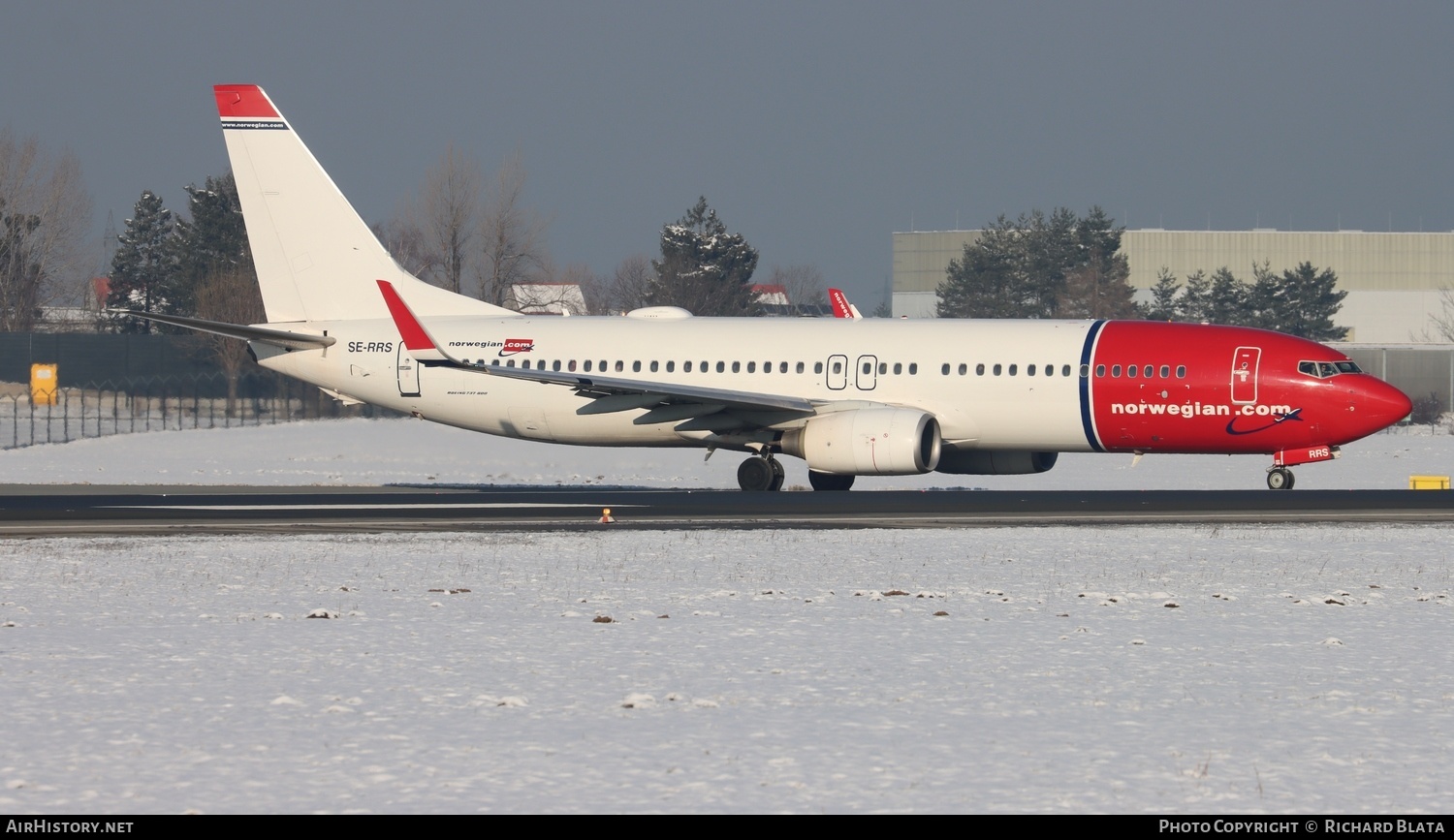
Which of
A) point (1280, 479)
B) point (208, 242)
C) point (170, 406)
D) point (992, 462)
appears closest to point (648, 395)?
point (992, 462)

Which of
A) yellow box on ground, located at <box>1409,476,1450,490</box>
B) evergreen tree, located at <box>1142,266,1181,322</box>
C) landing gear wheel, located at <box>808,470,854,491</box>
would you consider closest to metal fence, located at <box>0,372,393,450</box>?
landing gear wheel, located at <box>808,470,854,491</box>

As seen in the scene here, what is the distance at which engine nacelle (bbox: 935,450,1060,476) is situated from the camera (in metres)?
33.4

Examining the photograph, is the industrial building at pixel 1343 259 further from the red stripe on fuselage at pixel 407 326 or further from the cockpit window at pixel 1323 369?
the red stripe on fuselage at pixel 407 326

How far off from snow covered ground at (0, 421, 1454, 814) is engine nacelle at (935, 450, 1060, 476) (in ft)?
34.1

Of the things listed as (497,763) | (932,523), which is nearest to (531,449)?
(932,523)

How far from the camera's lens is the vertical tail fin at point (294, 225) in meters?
36.2

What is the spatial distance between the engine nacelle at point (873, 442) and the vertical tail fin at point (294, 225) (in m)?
8.85

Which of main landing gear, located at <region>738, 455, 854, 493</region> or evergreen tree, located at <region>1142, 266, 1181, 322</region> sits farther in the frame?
evergreen tree, located at <region>1142, 266, 1181, 322</region>

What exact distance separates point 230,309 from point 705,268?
31014mm

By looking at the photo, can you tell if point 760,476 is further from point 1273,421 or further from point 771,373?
point 1273,421

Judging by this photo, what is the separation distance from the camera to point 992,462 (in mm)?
33500

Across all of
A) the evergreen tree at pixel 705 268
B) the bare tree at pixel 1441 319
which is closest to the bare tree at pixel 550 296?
the evergreen tree at pixel 705 268

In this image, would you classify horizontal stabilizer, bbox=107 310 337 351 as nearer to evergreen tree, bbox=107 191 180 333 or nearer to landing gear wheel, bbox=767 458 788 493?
landing gear wheel, bbox=767 458 788 493

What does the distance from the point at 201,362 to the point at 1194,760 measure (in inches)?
3200
